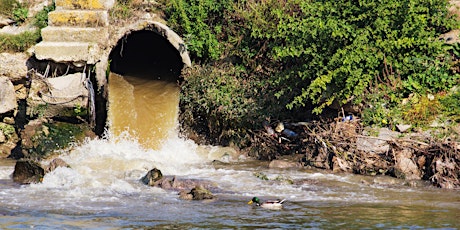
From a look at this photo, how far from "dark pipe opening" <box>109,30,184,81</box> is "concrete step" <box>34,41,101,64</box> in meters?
0.59

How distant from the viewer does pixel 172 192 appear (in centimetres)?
1112

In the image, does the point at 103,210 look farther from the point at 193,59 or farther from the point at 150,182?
the point at 193,59

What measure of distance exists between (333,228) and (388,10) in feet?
17.4

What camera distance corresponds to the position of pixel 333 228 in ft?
29.4

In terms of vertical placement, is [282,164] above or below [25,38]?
below

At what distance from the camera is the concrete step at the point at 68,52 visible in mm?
14625

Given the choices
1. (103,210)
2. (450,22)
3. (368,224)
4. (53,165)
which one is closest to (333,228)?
(368,224)

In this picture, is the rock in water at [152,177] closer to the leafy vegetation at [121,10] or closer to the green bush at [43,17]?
the leafy vegetation at [121,10]

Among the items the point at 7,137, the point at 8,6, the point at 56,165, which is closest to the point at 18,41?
the point at 8,6

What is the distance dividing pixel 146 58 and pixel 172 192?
6.24m

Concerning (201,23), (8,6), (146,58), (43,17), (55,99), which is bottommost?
(55,99)

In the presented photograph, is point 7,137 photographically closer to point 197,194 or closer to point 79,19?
point 79,19

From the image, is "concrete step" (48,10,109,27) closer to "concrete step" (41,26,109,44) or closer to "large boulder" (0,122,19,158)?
"concrete step" (41,26,109,44)

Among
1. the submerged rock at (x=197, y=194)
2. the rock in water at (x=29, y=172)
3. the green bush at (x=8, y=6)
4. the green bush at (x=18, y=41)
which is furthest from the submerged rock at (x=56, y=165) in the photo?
the green bush at (x=8, y=6)
